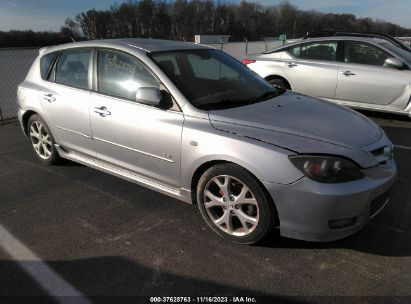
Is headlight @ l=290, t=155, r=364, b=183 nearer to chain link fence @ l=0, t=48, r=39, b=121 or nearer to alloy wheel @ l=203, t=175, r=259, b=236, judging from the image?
alloy wheel @ l=203, t=175, r=259, b=236

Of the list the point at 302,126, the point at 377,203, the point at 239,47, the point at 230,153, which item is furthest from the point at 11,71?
the point at 239,47

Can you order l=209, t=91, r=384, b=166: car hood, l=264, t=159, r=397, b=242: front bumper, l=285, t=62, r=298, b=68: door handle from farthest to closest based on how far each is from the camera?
l=285, t=62, r=298, b=68: door handle → l=209, t=91, r=384, b=166: car hood → l=264, t=159, r=397, b=242: front bumper

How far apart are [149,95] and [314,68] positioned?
189 inches

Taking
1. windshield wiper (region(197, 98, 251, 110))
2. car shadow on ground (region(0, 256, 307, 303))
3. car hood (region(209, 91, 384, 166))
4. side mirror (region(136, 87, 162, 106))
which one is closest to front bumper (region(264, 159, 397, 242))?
car hood (region(209, 91, 384, 166))

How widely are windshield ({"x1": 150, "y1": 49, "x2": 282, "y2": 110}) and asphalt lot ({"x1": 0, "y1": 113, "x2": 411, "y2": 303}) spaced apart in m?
1.10

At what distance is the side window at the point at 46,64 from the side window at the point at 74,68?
149 mm

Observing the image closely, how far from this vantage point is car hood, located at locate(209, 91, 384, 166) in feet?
9.61

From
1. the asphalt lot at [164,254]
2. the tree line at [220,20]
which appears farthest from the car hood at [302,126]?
the tree line at [220,20]

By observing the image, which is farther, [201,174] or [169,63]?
[169,63]

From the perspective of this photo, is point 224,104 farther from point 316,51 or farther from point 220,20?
point 220,20

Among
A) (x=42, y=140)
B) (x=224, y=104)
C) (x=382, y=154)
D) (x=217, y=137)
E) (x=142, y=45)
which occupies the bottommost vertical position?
(x=42, y=140)

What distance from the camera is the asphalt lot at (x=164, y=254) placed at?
270cm

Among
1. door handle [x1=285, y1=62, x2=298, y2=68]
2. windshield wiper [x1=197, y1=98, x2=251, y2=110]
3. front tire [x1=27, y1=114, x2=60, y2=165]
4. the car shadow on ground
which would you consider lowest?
the car shadow on ground

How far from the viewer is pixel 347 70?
7035 mm
